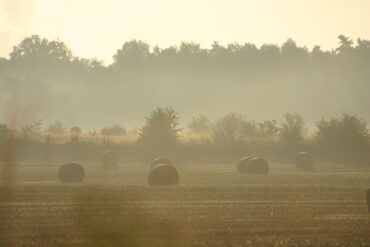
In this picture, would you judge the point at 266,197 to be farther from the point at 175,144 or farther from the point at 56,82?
the point at 56,82

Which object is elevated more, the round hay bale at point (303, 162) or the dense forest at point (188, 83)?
the dense forest at point (188, 83)

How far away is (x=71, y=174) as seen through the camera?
4556cm

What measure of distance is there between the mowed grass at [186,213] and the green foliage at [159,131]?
2986 centimetres

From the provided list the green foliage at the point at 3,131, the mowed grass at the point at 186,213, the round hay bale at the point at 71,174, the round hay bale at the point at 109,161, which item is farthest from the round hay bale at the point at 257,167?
the green foliage at the point at 3,131

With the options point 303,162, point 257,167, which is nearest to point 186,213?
point 257,167

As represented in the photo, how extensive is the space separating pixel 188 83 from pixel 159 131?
111 metres

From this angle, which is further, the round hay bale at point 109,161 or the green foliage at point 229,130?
the green foliage at point 229,130

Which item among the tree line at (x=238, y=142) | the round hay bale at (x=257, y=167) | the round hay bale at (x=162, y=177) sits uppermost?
the tree line at (x=238, y=142)

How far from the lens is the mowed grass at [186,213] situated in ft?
73.4

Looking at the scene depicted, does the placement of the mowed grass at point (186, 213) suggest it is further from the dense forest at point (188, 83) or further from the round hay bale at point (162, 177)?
the dense forest at point (188, 83)

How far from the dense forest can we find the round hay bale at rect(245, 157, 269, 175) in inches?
4340

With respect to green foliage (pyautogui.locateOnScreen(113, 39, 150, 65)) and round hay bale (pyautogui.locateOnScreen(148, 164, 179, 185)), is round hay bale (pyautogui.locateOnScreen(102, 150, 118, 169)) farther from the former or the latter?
green foliage (pyautogui.locateOnScreen(113, 39, 150, 65))

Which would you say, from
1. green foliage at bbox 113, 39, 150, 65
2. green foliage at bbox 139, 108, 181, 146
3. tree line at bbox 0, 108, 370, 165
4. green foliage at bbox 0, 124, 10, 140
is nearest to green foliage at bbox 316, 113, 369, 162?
tree line at bbox 0, 108, 370, 165

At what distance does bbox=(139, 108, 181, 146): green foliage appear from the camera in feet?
246
